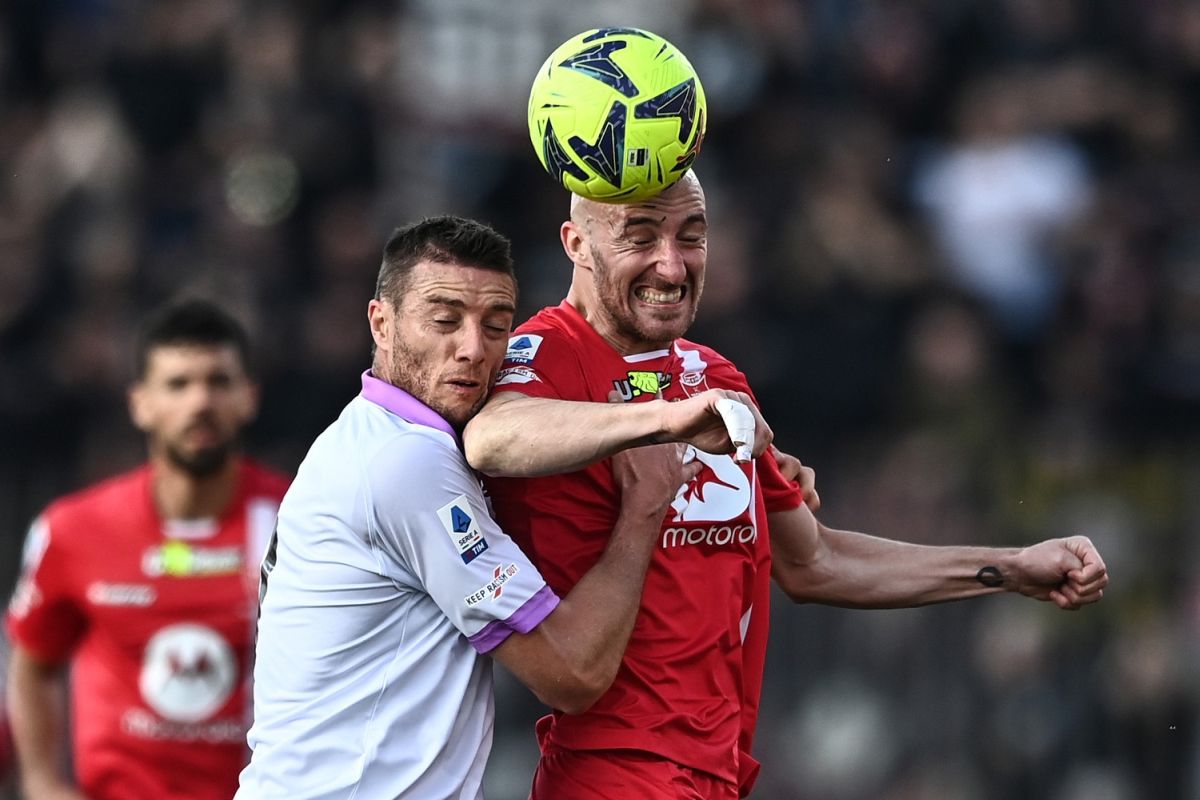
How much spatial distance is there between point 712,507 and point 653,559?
24 centimetres

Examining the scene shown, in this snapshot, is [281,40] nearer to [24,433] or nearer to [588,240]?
[24,433]

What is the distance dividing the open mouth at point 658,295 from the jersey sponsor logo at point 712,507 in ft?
1.38

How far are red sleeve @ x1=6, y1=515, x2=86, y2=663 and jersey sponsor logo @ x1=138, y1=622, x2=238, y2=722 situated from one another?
405mm

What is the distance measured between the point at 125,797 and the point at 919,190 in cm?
730

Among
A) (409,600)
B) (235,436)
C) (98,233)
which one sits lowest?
(409,600)

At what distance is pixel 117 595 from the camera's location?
8609mm

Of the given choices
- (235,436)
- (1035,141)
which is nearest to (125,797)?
(235,436)

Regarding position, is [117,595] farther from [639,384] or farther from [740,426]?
[740,426]

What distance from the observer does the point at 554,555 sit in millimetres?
5797

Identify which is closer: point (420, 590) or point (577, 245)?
point (420, 590)

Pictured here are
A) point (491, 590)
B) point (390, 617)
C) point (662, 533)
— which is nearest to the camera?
point (491, 590)

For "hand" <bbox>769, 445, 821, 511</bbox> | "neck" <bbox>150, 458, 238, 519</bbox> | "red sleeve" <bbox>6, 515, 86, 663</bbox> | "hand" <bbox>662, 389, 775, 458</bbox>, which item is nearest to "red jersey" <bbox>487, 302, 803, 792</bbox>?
"hand" <bbox>769, 445, 821, 511</bbox>

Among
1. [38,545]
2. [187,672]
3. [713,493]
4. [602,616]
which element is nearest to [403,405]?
[602,616]

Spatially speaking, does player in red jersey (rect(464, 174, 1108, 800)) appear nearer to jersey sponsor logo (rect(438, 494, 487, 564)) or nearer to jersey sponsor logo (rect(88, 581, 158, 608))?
jersey sponsor logo (rect(438, 494, 487, 564))
